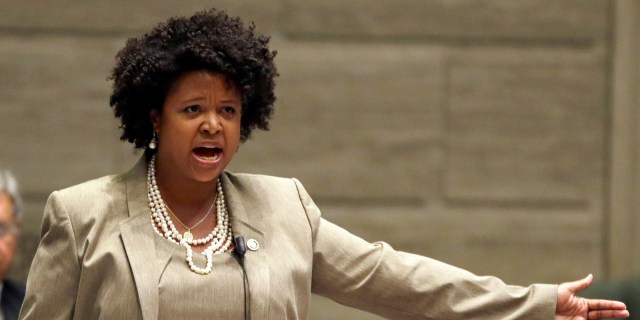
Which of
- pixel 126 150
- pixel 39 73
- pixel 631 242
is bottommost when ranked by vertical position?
pixel 631 242

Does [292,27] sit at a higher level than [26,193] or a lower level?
higher

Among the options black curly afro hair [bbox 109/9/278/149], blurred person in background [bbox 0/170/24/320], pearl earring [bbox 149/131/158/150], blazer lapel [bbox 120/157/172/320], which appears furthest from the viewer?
blurred person in background [bbox 0/170/24/320]

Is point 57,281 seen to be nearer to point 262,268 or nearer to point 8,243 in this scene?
point 262,268

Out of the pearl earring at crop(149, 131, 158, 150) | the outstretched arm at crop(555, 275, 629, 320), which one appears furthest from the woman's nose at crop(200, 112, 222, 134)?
the outstretched arm at crop(555, 275, 629, 320)

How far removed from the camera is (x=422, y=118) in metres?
4.67

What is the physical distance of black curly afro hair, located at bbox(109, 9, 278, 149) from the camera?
8.02 feet

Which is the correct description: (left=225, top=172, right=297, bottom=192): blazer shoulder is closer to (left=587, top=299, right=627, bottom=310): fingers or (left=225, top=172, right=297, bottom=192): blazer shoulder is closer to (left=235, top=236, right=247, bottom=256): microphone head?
(left=235, top=236, right=247, bottom=256): microphone head

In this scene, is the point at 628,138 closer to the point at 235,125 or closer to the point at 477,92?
the point at 477,92

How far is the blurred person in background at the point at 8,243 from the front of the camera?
3756 millimetres

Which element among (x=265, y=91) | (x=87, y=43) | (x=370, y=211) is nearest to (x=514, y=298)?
(x=265, y=91)

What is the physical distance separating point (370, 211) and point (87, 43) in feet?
4.09

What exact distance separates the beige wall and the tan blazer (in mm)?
1962

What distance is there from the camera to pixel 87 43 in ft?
14.9

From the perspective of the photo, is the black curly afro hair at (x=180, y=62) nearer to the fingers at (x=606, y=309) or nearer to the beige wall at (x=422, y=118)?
the fingers at (x=606, y=309)
